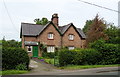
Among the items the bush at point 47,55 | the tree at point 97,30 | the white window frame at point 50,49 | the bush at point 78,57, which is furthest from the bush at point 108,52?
the white window frame at point 50,49

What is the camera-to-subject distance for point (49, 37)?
107 feet

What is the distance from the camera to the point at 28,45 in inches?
1205

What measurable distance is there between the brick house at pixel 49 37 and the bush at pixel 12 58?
1524 centimetres

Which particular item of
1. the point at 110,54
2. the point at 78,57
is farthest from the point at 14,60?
the point at 110,54

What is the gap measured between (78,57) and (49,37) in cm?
1584

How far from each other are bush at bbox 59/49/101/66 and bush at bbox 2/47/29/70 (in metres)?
4.16

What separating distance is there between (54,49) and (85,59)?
15386mm

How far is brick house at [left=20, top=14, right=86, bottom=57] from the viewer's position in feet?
102

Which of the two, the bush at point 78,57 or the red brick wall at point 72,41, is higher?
the red brick wall at point 72,41

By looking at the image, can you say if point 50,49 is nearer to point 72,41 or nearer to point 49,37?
point 49,37

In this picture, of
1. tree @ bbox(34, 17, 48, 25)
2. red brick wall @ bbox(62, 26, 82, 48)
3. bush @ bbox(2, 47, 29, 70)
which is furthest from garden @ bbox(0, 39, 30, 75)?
tree @ bbox(34, 17, 48, 25)

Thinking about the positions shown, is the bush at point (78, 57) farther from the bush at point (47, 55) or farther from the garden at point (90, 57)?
the bush at point (47, 55)

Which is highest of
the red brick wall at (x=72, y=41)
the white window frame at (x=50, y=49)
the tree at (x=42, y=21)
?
the tree at (x=42, y=21)

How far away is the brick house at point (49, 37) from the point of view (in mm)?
30984
